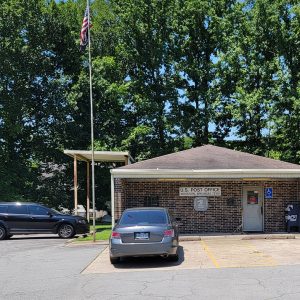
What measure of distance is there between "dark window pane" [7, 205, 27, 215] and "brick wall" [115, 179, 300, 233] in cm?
408

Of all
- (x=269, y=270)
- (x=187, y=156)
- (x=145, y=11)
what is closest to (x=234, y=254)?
(x=269, y=270)

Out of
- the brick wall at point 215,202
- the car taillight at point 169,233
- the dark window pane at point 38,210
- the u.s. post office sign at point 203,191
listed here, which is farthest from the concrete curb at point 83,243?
the car taillight at point 169,233

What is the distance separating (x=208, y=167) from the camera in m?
20.5

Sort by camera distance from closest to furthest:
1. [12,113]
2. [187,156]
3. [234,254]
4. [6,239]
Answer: [234,254] → [6,239] → [187,156] → [12,113]

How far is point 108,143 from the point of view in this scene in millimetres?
36375

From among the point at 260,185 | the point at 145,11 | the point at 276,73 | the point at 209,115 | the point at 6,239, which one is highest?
the point at 145,11

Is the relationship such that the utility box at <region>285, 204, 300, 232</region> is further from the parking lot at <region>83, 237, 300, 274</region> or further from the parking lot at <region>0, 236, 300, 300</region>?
the parking lot at <region>0, 236, 300, 300</region>

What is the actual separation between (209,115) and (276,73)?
5.84 metres

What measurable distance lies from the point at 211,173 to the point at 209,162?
1.47 metres

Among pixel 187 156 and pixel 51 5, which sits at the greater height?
pixel 51 5

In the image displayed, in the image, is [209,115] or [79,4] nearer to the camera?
[209,115]

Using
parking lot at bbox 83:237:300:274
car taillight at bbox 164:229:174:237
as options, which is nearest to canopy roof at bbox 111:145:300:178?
parking lot at bbox 83:237:300:274

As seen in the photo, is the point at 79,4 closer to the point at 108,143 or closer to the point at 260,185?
the point at 108,143

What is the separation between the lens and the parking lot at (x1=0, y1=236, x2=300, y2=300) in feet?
29.5
